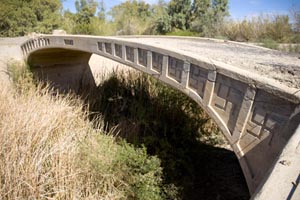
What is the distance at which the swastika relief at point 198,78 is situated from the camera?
2.77 metres

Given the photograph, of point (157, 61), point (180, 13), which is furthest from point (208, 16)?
point (157, 61)

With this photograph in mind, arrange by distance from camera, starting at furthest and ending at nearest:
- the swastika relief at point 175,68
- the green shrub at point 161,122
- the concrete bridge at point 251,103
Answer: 1. the green shrub at point 161,122
2. the swastika relief at point 175,68
3. the concrete bridge at point 251,103

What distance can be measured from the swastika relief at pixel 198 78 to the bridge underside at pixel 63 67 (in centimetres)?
543

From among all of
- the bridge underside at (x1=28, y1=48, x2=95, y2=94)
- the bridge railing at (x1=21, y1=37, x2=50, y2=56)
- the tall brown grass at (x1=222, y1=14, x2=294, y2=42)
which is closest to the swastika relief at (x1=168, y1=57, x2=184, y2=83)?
the bridge railing at (x1=21, y1=37, x2=50, y2=56)

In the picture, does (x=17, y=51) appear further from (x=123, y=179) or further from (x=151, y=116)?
(x=123, y=179)

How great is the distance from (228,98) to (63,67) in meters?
7.33

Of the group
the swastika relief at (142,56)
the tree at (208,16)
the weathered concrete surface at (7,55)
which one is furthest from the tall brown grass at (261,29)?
the weathered concrete surface at (7,55)

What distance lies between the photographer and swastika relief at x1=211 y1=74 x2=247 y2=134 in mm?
2264

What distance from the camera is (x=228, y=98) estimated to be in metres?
2.42

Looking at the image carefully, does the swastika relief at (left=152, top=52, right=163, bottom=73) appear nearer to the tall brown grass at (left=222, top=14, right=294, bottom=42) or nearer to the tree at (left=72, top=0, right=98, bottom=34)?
the tall brown grass at (left=222, top=14, right=294, bottom=42)

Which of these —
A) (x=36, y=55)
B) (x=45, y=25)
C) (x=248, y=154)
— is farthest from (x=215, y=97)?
(x=45, y=25)

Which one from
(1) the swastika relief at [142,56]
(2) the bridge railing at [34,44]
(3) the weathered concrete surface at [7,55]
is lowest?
(3) the weathered concrete surface at [7,55]

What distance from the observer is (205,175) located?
4.68 m

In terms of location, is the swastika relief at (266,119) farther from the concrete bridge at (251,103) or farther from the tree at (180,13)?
the tree at (180,13)
